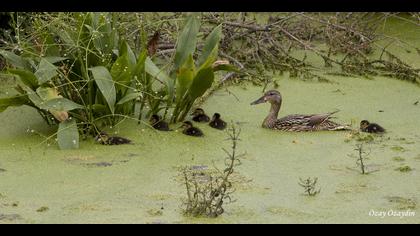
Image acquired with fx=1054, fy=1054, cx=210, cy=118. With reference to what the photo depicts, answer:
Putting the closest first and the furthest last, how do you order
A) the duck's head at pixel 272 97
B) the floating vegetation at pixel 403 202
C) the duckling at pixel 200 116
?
the floating vegetation at pixel 403 202 < the duckling at pixel 200 116 < the duck's head at pixel 272 97

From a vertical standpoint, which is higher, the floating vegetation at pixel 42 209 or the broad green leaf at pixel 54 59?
the broad green leaf at pixel 54 59

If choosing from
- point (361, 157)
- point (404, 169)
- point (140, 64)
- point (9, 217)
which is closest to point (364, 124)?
point (361, 157)

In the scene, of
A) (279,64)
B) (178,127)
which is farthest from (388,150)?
(279,64)

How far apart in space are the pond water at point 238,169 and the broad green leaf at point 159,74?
1.11 ft

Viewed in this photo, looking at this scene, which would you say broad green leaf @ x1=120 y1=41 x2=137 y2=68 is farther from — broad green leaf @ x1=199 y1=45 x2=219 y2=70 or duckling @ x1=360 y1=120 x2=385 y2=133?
duckling @ x1=360 y1=120 x2=385 y2=133

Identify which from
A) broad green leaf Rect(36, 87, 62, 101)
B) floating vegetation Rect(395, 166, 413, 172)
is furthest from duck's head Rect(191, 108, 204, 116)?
floating vegetation Rect(395, 166, 413, 172)

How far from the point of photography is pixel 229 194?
6043 millimetres

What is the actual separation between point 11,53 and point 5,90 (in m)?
1.04

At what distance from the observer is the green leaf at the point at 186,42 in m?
7.66

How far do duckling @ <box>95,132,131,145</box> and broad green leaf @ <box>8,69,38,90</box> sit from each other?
1.90 feet

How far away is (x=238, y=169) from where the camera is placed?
667 cm

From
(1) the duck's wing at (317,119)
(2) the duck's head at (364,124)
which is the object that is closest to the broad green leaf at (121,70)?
(1) the duck's wing at (317,119)

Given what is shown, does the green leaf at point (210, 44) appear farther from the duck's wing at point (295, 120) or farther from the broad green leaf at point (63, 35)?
the broad green leaf at point (63, 35)
